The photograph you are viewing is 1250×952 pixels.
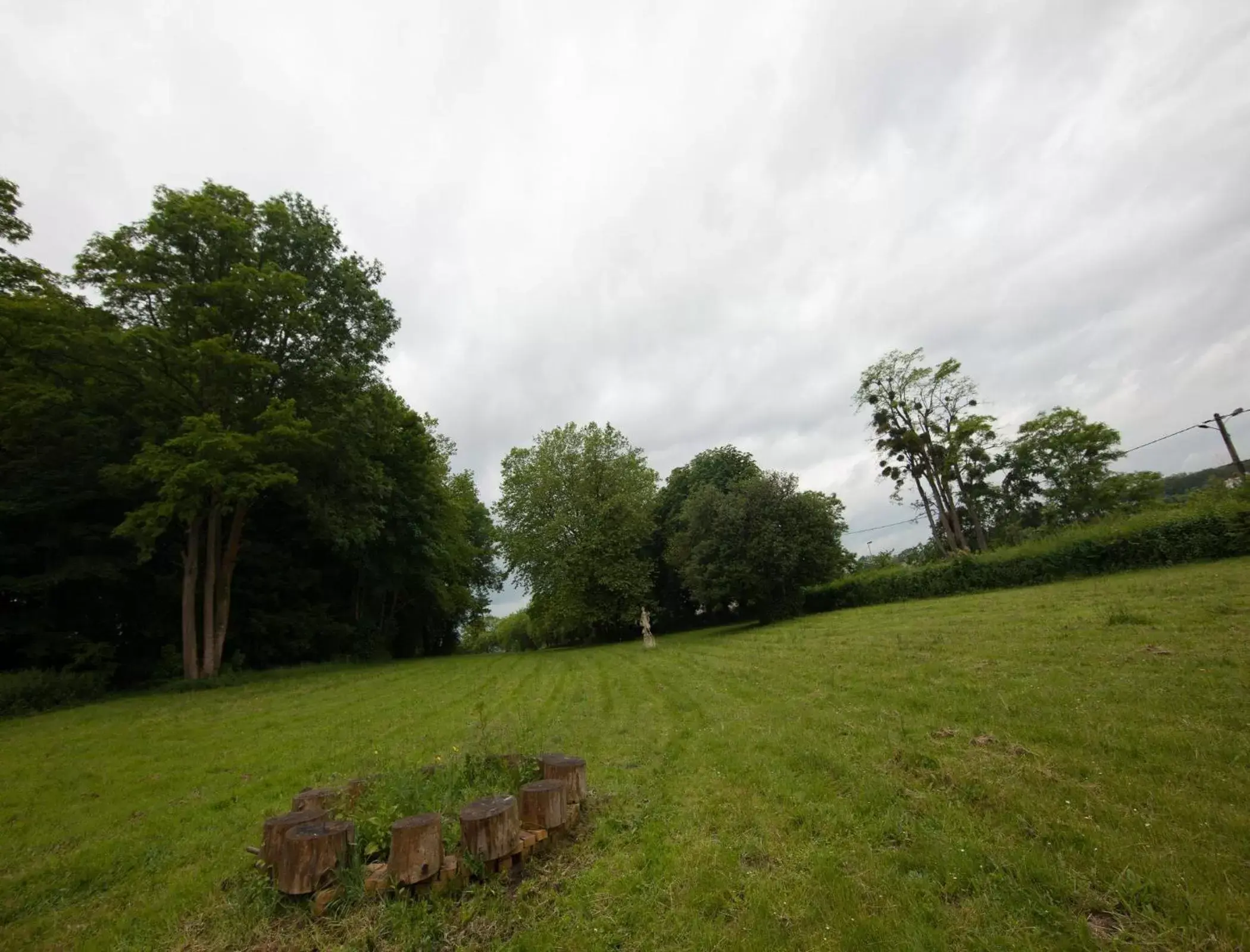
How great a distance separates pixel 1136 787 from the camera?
4086 millimetres

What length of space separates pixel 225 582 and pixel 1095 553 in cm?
3397

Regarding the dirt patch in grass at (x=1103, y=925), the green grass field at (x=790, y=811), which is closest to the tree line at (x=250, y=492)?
the green grass field at (x=790, y=811)

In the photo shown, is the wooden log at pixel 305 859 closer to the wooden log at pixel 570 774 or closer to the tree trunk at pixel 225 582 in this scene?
the wooden log at pixel 570 774

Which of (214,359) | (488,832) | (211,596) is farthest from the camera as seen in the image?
(211,596)

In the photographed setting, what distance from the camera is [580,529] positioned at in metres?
32.3

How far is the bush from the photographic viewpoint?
521 inches

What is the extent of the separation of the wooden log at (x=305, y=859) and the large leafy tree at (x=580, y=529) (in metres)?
26.9

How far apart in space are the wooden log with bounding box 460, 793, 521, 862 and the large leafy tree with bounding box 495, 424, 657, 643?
26.6 metres

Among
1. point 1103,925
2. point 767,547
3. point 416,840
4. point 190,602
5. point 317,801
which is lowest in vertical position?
point 1103,925

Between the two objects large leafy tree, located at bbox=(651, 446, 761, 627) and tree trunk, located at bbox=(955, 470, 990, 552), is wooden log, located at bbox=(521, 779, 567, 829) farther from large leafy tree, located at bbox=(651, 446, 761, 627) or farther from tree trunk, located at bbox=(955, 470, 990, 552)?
tree trunk, located at bbox=(955, 470, 990, 552)

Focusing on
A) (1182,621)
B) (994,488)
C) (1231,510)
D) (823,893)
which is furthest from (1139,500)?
(823,893)

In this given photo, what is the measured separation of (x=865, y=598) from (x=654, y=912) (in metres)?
27.7

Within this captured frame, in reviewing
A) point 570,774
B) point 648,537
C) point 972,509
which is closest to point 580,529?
point 648,537

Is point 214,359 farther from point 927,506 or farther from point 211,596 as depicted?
point 927,506
